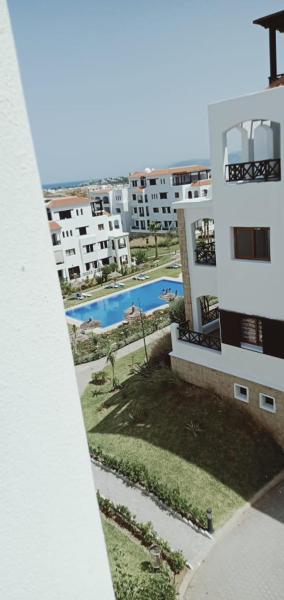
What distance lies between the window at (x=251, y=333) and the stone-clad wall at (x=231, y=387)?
4.21 ft

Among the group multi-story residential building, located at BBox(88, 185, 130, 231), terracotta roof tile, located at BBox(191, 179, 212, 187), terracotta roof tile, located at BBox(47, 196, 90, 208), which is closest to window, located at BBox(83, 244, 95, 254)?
terracotta roof tile, located at BBox(47, 196, 90, 208)

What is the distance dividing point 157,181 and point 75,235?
81.4 feet

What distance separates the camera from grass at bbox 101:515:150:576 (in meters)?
10.9

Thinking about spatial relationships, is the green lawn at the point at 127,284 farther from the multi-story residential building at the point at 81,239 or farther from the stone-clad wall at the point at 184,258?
the stone-clad wall at the point at 184,258

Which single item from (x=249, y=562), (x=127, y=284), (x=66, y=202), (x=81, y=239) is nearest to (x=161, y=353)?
(x=249, y=562)

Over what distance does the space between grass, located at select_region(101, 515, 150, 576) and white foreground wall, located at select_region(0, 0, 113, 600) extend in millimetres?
9479

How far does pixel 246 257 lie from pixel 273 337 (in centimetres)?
270

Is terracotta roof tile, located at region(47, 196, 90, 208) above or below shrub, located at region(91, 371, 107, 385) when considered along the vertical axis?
above

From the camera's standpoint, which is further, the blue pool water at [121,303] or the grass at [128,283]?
the grass at [128,283]

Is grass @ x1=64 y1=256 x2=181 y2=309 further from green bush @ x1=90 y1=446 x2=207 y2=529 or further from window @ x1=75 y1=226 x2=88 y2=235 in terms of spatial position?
green bush @ x1=90 y1=446 x2=207 y2=529

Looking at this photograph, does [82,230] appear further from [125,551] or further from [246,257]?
[125,551]

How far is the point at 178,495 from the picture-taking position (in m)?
12.8

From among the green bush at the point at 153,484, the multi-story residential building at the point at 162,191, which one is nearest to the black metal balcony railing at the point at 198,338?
the green bush at the point at 153,484

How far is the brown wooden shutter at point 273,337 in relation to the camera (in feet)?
43.9
